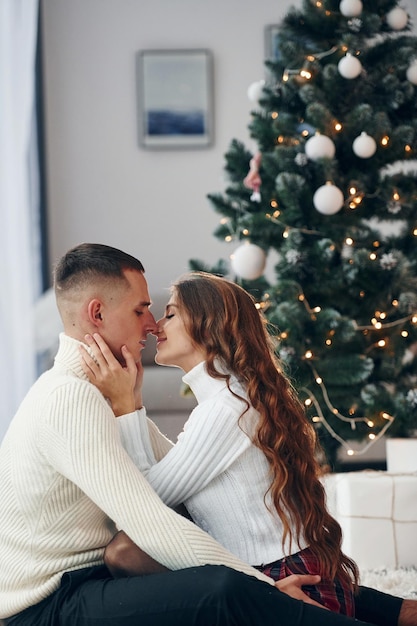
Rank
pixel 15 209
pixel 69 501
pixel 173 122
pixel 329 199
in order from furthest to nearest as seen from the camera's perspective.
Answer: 1. pixel 173 122
2. pixel 15 209
3. pixel 329 199
4. pixel 69 501

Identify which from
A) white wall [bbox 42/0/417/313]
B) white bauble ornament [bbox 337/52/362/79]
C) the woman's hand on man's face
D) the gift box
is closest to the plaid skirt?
the woman's hand on man's face

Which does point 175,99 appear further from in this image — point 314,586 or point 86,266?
point 314,586

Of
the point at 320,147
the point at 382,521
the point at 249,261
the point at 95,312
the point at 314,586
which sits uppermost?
the point at 320,147

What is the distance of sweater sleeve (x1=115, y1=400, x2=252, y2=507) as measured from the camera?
1.68 m

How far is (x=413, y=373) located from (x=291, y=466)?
5.66 feet

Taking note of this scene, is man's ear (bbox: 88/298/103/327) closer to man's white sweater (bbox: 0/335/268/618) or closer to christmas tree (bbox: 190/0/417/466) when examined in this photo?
man's white sweater (bbox: 0/335/268/618)

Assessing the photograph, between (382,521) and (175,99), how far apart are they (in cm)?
319

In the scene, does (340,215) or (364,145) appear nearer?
(364,145)

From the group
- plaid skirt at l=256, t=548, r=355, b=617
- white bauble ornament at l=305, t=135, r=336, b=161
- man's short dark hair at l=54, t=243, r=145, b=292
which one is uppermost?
white bauble ornament at l=305, t=135, r=336, b=161

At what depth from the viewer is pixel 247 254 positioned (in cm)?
326

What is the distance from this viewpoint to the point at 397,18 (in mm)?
3270

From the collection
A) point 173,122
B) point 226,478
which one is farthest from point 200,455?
point 173,122

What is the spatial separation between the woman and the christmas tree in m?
1.31

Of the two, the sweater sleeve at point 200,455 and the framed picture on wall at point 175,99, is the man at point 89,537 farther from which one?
the framed picture on wall at point 175,99
